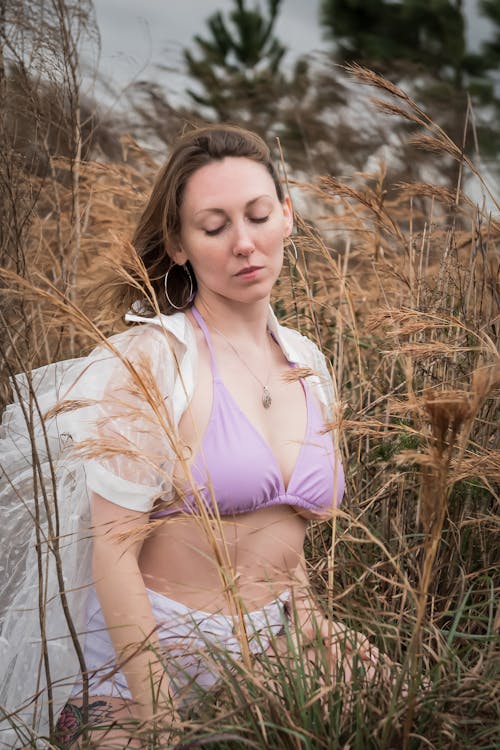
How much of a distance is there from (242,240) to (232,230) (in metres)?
0.05

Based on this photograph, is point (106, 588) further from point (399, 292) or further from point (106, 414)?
point (399, 292)

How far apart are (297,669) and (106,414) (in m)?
0.68

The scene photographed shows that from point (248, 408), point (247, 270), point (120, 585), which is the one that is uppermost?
point (247, 270)

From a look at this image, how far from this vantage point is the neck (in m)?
2.16

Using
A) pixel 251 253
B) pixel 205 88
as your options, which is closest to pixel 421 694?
pixel 251 253

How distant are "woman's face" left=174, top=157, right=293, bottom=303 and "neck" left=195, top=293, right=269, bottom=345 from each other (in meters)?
0.04

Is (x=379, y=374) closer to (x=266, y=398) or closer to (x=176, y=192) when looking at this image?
(x=266, y=398)

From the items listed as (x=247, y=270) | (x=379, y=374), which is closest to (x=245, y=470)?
(x=247, y=270)

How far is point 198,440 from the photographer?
69.1 inches

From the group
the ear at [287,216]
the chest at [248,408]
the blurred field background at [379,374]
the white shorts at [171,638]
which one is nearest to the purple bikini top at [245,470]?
the chest at [248,408]

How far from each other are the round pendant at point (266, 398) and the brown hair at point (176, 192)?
0.30 m

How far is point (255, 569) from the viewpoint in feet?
6.54

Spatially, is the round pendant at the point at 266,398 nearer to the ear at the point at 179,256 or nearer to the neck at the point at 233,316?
the neck at the point at 233,316

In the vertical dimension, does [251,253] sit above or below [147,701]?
above
